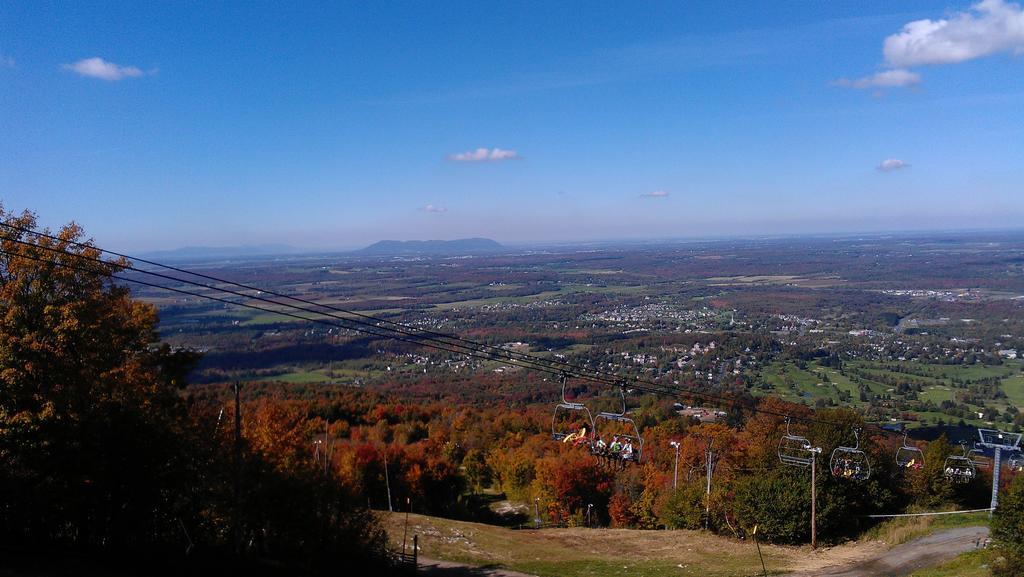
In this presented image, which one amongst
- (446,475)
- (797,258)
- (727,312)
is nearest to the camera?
(446,475)

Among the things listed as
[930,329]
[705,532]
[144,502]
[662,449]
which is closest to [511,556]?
[705,532]

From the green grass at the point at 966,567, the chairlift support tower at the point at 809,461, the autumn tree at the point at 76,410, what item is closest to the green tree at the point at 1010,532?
the green grass at the point at 966,567

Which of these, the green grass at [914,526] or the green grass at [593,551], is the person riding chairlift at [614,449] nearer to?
the green grass at [593,551]

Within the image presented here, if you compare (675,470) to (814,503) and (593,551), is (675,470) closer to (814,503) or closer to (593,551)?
(593,551)

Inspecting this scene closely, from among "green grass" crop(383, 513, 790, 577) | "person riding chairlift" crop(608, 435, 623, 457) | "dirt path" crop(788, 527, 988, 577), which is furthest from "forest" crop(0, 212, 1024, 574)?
"dirt path" crop(788, 527, 988, 577)

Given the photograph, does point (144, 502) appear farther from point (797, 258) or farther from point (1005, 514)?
point (797, 258)

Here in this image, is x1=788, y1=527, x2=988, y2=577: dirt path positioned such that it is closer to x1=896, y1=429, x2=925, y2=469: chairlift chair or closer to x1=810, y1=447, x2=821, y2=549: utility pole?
x1=810, y1=447, x2=821, y2=549: utility pole

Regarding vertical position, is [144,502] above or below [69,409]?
below
